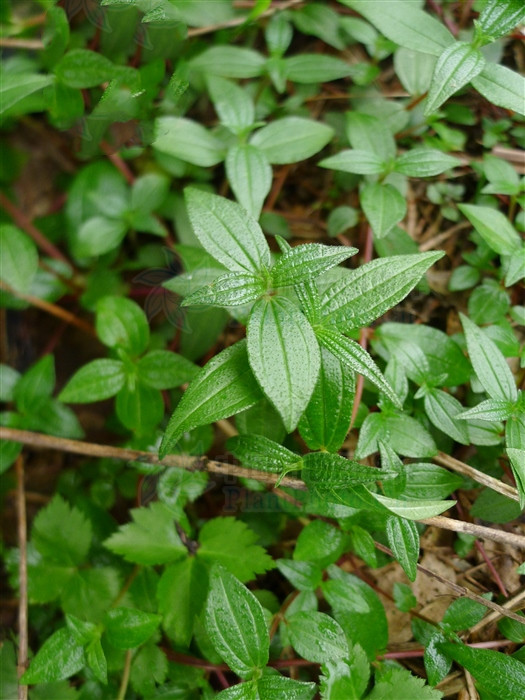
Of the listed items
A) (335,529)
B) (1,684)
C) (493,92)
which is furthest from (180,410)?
(493,92)

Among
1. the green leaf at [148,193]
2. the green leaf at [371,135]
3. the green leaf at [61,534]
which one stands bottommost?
the green leaf at [61,534]

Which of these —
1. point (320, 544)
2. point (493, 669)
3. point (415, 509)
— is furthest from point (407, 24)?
point (493, 669)

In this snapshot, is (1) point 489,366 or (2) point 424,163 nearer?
(1) point 489,366

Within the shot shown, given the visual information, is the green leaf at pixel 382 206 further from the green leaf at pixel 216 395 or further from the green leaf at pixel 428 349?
the green leaf at pixel 216 395

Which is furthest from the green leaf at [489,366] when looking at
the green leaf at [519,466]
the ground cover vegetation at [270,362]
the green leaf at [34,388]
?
the green leaf at [34,388]

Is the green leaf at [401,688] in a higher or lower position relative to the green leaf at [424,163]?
lower

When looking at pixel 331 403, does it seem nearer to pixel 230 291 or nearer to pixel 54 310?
pixel 230 291
